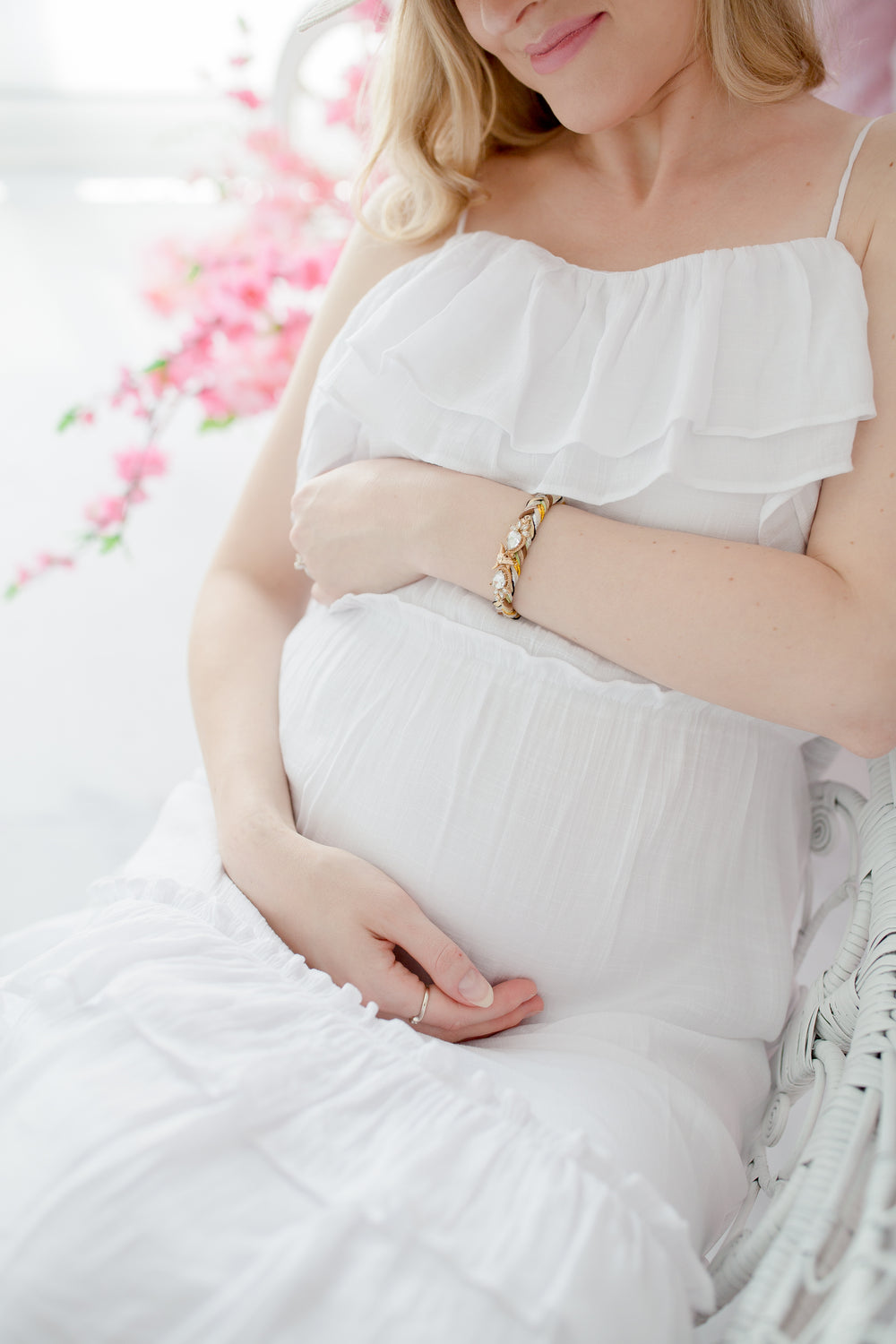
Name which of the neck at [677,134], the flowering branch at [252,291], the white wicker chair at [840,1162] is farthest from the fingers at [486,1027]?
the flowering branch at [252,291]

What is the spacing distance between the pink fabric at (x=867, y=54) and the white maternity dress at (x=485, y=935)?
25.2 inches

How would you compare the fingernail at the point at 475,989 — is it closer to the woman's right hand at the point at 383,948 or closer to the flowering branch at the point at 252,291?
the woman's right hand at the point at 383,948

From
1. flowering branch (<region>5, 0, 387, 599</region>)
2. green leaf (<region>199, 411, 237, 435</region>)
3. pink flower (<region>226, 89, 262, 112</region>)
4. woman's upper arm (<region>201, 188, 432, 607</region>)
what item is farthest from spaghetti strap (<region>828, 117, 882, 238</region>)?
pink flower (<region>226, 89, 262, 112</region>)

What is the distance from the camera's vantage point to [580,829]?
95 cm

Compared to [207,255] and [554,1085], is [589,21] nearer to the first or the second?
[554,1085]

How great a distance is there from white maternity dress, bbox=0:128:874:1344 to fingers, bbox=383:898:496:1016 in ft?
0.17

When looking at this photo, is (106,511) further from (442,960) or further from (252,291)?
(442,960)

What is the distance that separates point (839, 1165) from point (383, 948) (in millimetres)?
411

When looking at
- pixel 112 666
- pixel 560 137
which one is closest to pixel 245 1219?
pixel 560 137

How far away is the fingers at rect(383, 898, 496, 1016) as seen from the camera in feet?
2.96

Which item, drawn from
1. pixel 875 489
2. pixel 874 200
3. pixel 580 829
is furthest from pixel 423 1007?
pixel 874 200

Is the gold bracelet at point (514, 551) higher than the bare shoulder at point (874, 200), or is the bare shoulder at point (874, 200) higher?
the bare shoulder at point (874, 200)

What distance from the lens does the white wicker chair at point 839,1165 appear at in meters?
0.60

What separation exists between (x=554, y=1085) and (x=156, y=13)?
3.11 meters
